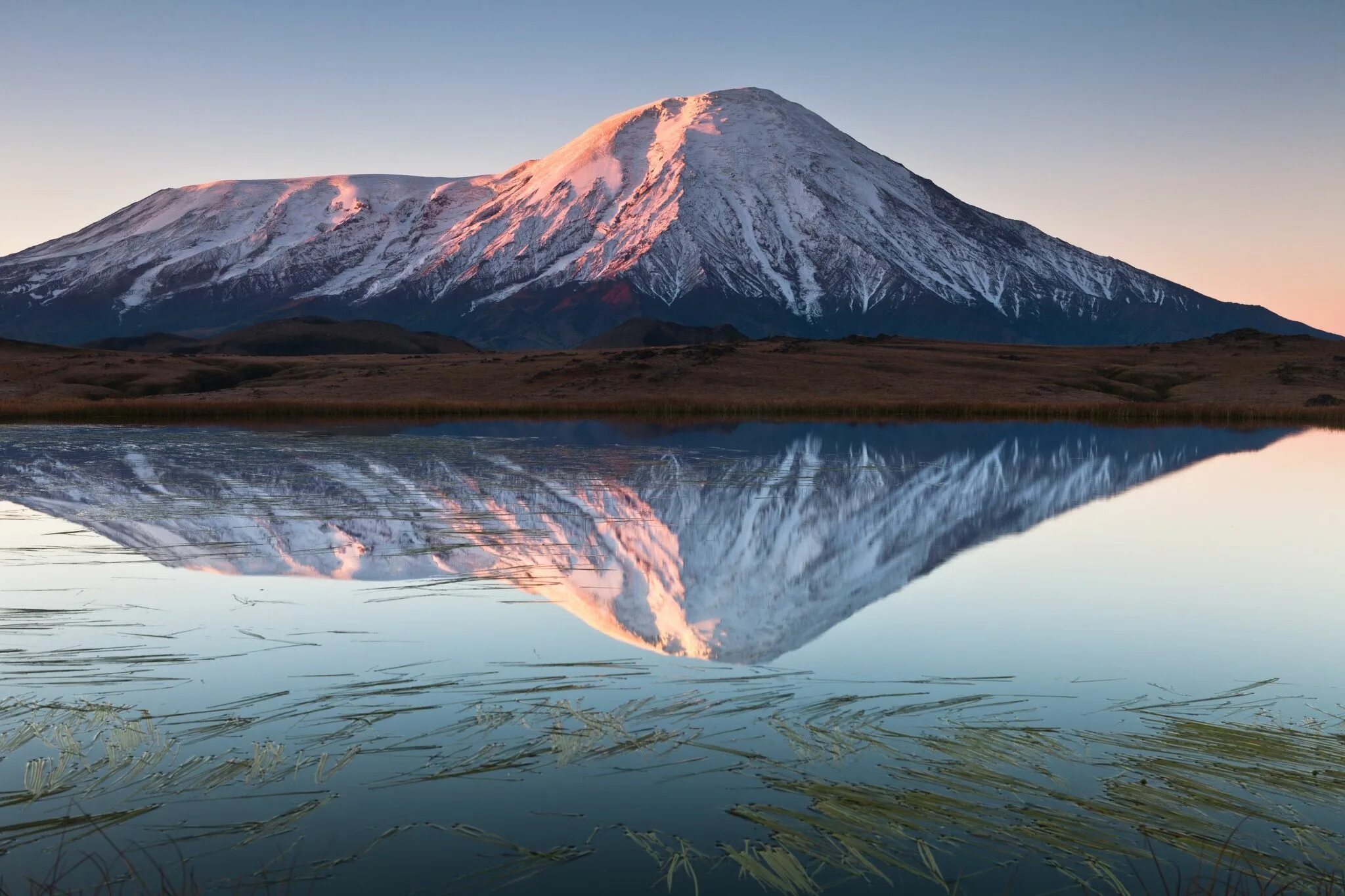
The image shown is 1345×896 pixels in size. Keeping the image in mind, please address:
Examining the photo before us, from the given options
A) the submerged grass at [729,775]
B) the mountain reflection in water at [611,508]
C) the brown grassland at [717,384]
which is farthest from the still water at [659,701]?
the brown grassland at [717,384]

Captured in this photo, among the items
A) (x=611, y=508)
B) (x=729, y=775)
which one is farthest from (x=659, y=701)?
(x=611, y=508)

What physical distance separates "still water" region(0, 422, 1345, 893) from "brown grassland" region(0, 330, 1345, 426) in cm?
5144

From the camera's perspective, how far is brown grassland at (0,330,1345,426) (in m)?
79.1

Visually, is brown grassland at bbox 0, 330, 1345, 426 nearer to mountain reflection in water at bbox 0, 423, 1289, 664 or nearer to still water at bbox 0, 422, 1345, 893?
mountain reflection in water at bbox 0, 423, 1289, 664

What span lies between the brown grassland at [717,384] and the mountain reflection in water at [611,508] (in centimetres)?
2143

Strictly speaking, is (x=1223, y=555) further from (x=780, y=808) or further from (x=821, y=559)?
(x=780, y=808)

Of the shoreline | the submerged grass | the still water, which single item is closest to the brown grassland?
the shoreline

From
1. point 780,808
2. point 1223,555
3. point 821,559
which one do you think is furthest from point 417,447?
point 780,808

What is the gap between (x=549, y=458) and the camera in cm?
4516

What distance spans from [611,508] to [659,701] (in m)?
17.8

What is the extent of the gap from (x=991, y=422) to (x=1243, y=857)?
2913 inches

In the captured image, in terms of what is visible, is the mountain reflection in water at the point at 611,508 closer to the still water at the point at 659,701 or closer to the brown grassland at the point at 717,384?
the still water at the point at 659,701

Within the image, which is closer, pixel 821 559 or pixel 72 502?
pixel 821 559

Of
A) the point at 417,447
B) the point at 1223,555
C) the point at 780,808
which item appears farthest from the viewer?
the point at 417,447
